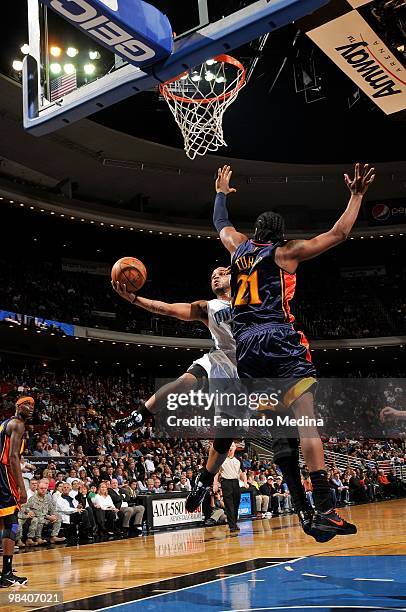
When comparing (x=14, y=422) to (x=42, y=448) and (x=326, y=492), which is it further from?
(x=42, y=448)

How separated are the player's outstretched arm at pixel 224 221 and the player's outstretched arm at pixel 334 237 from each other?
0.46 m

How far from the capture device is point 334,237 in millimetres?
3998

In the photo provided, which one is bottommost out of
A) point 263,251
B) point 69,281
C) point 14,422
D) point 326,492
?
point 326,492

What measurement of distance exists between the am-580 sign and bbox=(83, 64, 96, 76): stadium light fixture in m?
0.57

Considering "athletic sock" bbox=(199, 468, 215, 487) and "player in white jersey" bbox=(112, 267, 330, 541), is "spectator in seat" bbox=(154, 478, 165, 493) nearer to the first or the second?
"player in white jersey" bbox=(112, 267, 330, 541)

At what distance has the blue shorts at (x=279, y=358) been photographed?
406 centimetres

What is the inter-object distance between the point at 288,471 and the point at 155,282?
25178mm

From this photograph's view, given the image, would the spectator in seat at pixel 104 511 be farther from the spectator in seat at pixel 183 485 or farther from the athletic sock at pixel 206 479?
the athletic sock at pixel 206 479

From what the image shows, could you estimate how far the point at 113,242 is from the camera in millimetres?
27047

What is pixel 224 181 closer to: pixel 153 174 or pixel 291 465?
pixel 291 465

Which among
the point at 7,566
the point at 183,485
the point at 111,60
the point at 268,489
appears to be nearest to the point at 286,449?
the point at 111,60

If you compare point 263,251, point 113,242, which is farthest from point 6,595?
point 113,242

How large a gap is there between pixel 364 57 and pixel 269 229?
24.4 feet

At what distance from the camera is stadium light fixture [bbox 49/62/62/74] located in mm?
5246
